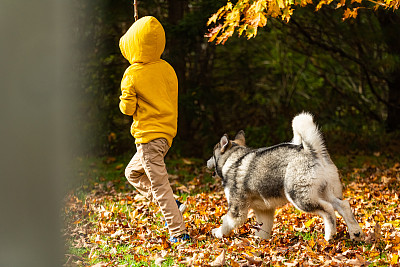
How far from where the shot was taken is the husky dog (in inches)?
170

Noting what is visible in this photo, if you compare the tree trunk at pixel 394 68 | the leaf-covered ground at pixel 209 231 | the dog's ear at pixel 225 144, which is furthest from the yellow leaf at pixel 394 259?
the tree trunk at pixel 394 68

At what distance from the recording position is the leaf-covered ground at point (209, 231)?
4.24 metres

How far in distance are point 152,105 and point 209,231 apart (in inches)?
62.4

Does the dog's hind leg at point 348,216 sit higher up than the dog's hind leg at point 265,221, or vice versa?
the dog's hind leg at point 348,216

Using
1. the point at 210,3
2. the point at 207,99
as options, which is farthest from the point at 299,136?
the point at 207,99

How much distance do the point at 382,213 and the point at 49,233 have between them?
581 cm

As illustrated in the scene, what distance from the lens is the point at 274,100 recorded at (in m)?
14.1

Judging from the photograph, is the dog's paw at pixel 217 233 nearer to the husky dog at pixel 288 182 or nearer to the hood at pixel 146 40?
the husky dog at pixel 288 182

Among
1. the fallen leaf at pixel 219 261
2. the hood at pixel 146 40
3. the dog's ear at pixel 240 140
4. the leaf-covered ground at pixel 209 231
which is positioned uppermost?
the hood at pixel 146 40

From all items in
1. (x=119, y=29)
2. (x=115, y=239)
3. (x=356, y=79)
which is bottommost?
(x=115, y=239)

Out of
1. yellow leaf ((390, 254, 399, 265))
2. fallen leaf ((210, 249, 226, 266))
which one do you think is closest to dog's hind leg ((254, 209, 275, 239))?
fallen leaf ((210, 249, 226, 266))

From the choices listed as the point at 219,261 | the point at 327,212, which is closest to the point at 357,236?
the point at 327,212

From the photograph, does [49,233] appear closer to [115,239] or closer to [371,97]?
[115,239]

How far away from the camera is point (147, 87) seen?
478 centimetres
